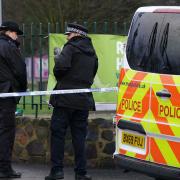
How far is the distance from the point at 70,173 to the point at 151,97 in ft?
7.52

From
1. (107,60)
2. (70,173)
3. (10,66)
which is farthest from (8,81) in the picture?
(107,60)

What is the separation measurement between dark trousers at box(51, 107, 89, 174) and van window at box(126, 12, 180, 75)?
1.16 m

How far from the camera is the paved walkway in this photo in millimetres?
7477

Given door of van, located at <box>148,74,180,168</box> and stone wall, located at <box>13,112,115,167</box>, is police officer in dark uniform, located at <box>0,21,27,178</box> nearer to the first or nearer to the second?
stone wall, located at <box>13,112,115,167</box>

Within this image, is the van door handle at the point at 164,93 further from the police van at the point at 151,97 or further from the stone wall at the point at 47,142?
the stone wall at the point at 47,142

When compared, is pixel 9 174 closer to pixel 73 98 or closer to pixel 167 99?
pixel 73 98

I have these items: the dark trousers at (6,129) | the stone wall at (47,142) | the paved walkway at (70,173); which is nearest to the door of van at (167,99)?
the paved walkway at (70,173)

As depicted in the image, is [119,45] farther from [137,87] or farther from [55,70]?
[137,87]

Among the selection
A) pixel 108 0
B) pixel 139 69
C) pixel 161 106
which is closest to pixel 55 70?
pixel 139 69

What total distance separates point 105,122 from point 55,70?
5.17ft

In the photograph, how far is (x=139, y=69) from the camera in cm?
608

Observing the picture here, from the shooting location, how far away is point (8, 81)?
714 cm

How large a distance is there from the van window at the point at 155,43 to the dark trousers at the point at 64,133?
116 centimetres

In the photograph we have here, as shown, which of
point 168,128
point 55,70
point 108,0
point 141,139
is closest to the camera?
point 168,128
